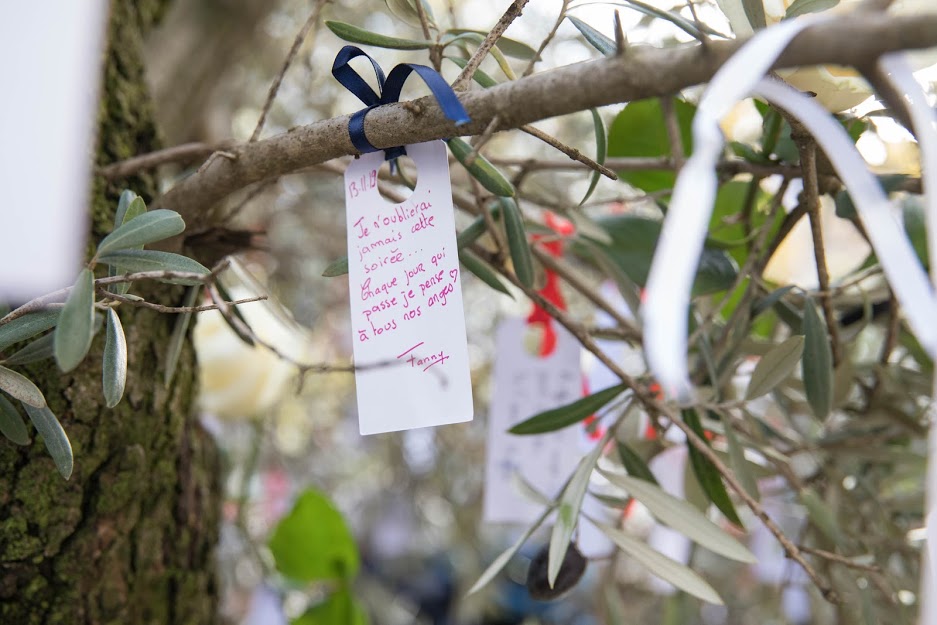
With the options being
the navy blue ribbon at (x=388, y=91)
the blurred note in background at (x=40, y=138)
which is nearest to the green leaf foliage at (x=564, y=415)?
the navy blue ribbon at (x=388, y=91)

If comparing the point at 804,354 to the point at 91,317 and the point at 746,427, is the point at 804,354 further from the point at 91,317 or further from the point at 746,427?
the point at 91,317

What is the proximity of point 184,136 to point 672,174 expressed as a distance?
110cm

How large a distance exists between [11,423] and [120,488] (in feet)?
0.43

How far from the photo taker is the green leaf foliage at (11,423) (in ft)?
1.42

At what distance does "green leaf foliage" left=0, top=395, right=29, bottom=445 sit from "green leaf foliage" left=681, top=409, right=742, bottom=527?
18.0 inches

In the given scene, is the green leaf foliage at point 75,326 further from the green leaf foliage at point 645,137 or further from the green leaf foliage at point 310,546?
the green leaf foliage at point 310,546

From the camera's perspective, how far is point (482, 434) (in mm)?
1932

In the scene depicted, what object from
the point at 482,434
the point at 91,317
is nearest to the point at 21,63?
the point at 91,317

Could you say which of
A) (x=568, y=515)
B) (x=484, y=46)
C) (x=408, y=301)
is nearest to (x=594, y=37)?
(x=484, y=46)

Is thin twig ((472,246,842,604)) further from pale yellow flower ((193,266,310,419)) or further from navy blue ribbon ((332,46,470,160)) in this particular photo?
pale yellow flower ((193,266,310,419))

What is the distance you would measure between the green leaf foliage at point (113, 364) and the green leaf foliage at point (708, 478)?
1.31ft

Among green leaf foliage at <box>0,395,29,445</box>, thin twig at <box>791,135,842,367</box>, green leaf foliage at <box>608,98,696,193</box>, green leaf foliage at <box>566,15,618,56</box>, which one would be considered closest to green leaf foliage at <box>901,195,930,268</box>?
thin twig at <box>791,135,842,367</box>

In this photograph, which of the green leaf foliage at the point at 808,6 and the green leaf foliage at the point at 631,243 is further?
the green leaf foliage at the point at 631,243

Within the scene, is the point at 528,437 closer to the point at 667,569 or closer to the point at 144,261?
the point at 667,569
